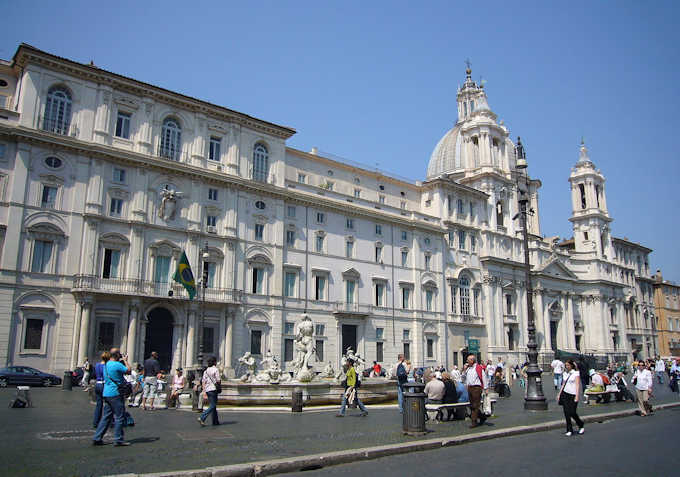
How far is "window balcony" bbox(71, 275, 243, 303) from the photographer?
30.1m

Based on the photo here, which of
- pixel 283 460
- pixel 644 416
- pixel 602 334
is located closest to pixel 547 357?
pixel 602 334

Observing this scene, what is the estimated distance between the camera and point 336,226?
43.7 metres

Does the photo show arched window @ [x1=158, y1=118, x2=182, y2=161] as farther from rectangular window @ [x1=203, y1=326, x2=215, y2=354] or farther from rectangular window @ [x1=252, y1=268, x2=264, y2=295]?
rectangular window @ [x1=203, y1=326, x2=215, y2=354]

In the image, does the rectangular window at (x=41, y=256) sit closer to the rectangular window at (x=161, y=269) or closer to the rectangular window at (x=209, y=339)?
the rectangular window at (x=161, y=269)

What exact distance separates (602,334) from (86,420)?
6659 centimetres

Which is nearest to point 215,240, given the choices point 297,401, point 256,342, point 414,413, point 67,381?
point 256,342

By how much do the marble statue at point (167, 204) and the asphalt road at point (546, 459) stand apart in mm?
26968

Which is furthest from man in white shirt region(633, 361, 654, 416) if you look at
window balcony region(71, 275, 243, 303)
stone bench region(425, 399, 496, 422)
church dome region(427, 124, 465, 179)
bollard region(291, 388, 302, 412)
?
church dome region(427, 124, 465, 179)

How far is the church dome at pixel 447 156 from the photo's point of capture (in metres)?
64.4

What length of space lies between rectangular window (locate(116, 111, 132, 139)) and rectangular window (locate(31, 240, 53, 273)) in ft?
27.2

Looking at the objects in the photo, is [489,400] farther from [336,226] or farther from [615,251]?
[615,251]

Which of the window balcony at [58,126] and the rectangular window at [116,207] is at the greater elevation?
the window balcony at [58,126]

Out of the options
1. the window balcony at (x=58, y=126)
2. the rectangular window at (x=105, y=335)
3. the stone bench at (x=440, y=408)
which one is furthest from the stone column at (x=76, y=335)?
the stone bench at (x=440, y=408)

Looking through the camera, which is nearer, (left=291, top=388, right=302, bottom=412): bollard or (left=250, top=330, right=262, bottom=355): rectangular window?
(left=291, top=388, right=302, bottom=412): bollard
